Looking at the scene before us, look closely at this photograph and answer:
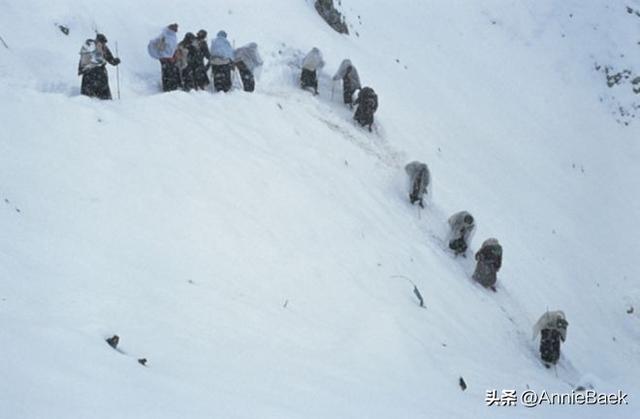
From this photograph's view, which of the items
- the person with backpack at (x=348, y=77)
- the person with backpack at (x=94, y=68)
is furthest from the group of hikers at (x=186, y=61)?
the person with backpack at (x=348, y=77)

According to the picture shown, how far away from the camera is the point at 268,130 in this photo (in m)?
13.9

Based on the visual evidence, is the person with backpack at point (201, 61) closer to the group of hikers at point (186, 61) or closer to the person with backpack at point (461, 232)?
the group of hikers at point (186, 61)

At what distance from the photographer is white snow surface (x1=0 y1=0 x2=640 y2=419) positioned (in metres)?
6.34

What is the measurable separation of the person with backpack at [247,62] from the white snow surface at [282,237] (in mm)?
474

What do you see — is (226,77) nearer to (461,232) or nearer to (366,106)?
(366,106)

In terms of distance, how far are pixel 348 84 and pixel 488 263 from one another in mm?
5585

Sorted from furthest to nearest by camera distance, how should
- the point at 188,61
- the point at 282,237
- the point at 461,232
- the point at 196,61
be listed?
the point at 461,232, the point at 196,61, the point at 188,61, the point at 282,237

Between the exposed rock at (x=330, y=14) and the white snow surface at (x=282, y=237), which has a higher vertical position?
the exposed rock at (x=330, y=14)

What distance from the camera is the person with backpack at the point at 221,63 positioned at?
14.1 metres

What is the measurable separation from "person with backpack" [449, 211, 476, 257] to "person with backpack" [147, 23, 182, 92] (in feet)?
20.9

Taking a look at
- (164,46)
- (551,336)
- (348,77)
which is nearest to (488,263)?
(551,336)

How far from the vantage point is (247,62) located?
1508 centimetres

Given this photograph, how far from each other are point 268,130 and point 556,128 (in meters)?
15.2

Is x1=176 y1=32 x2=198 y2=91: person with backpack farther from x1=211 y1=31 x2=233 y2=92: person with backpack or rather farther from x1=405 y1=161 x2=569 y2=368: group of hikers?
x1=405 y1=161 x2=569 y2=368: group of hikers
